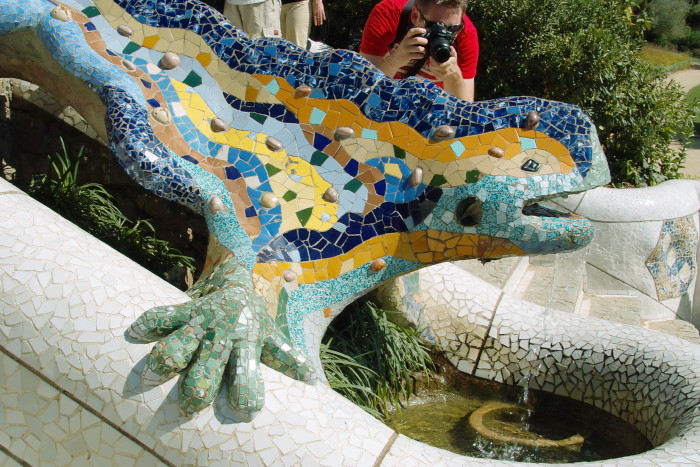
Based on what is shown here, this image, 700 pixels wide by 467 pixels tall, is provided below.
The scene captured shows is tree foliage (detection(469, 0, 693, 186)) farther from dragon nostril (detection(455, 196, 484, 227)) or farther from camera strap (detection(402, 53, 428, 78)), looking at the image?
dragon nostril (detection(455, 196, 484, 227))

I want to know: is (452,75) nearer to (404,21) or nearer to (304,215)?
(404,21)

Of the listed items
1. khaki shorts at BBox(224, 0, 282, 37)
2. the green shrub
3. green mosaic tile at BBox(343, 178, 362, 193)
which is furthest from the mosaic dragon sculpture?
the green shrub

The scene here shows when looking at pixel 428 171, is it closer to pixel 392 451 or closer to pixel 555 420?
pixel 392 451

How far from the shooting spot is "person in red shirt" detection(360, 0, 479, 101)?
3.49m

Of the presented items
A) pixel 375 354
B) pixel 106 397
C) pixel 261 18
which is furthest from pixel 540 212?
pixel 261 18

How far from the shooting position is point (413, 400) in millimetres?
3807

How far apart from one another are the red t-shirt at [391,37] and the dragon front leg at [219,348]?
172 centimetres

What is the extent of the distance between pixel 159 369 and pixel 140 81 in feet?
4.43

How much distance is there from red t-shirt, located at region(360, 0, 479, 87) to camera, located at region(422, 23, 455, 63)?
0.82 ft

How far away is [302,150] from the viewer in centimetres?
305

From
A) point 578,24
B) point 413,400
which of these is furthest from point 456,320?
point 578,24

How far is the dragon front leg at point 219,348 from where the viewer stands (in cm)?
220

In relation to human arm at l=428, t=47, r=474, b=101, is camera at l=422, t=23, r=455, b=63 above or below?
above

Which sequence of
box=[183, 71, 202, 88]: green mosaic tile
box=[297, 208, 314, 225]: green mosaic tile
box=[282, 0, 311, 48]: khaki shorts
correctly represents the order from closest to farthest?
1. box=[297, 208, 314, 225]: green mosaic tile
2. box=[183, 71, 202, 88]: green mosaic tile
3. box=[282, 0, 311, 48]: khaki shorts
